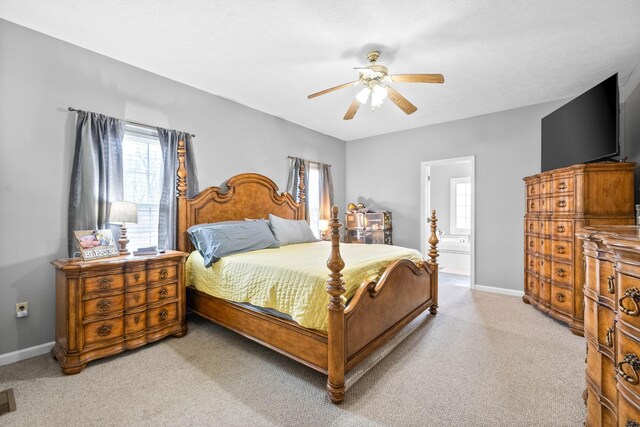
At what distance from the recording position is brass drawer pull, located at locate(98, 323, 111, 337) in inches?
90.0

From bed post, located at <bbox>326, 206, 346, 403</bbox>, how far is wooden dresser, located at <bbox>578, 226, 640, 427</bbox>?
125 centimetres

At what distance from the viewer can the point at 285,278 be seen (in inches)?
85.6

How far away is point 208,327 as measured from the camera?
3.04m

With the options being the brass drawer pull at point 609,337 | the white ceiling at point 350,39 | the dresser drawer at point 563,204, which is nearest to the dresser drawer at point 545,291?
the dresser drawer at point 563,204

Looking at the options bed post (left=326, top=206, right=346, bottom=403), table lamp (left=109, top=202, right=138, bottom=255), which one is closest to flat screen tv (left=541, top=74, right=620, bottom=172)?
bed post (left=326, top=206, right=346, bottom=403)

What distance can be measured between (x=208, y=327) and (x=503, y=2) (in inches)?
152

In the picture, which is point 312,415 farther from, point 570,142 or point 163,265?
point 570,142

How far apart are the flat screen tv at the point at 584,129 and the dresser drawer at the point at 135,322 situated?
15.4 ft

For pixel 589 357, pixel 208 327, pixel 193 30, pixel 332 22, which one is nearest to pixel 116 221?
pixel 208 327

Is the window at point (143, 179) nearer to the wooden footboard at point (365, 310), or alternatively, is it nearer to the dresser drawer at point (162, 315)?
the dresser drawer at point (162, 315)

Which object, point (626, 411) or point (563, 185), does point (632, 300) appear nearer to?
point (626, 411)

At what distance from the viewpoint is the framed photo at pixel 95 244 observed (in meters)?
2.40

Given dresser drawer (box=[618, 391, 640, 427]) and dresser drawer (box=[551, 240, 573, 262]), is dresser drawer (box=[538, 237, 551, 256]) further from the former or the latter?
dresser drawer (box=[618, 391, 640, 427])

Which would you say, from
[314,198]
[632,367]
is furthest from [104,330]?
[314,198]
